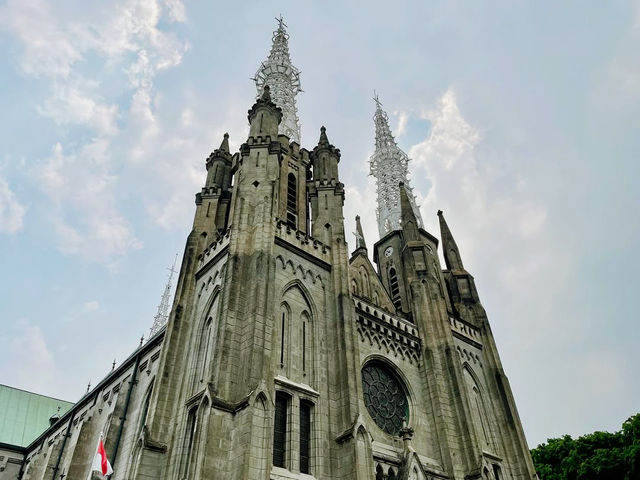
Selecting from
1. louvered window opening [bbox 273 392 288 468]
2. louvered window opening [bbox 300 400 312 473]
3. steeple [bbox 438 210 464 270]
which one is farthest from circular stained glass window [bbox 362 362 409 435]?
steeple [bbox 438 210 464 270]

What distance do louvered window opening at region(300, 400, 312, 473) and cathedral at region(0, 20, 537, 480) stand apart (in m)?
0.04

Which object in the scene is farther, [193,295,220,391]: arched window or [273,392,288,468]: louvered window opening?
[193,295,220,391]: arched window

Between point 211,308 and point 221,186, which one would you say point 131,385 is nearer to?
point 211,308

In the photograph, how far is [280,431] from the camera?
59.1 ft

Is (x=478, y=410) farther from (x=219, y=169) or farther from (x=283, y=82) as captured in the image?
(x=283, y=82)

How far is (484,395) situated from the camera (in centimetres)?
2827

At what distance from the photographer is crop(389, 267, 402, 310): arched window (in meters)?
31.7

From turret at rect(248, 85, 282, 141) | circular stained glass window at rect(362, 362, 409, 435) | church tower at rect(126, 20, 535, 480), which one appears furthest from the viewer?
turret at rect(248, 85, 282, 141)

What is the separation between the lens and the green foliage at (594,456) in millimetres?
28656

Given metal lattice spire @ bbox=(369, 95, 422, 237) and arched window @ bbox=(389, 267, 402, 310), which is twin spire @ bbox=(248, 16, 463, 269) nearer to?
metal lattice spire @ bbox=(369, 95, 422, 237)

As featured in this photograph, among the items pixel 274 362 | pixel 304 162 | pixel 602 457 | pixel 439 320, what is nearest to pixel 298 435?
pixel 274 362

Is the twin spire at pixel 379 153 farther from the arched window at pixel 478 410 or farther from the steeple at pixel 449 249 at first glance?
the arched window at pixel 478 410

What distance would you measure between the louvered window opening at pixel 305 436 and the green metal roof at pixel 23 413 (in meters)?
41.4

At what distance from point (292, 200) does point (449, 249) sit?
523 inches
